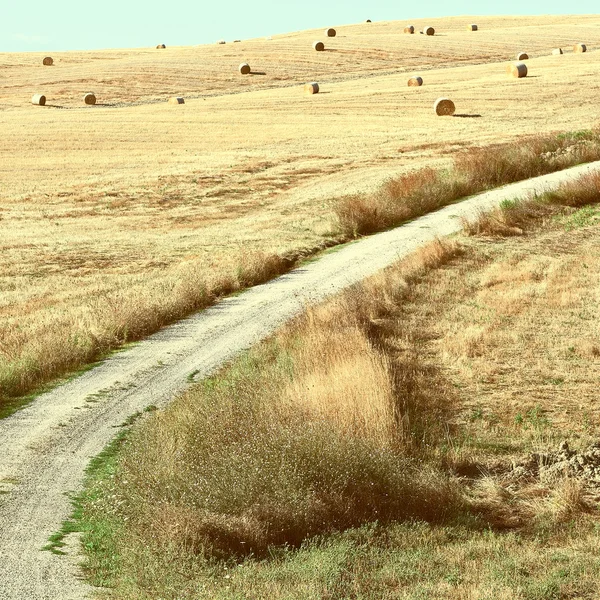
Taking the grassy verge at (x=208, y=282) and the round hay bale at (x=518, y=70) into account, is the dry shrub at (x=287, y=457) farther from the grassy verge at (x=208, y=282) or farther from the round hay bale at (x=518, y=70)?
the round hay bale at (x=518, y=70)

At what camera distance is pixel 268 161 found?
4128cm

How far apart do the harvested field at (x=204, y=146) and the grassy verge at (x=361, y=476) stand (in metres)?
4.40

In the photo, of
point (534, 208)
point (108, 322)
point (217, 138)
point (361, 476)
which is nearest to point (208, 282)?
point (108, 322)

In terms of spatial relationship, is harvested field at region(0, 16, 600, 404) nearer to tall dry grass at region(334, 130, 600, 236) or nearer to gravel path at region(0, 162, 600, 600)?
gravel path at region(0, 162, 600, 600)

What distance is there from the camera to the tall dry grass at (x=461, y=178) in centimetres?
2627

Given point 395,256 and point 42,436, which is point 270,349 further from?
point 395,256

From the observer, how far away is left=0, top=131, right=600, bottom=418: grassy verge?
14.9 m

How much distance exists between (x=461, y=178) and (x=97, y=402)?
19.6m

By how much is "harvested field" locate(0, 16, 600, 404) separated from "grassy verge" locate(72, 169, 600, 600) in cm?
440

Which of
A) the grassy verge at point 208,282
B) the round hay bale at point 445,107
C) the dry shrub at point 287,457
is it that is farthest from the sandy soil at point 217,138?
the dry shrub at point 287,457

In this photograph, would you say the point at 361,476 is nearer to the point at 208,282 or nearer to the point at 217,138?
the point at 208,282

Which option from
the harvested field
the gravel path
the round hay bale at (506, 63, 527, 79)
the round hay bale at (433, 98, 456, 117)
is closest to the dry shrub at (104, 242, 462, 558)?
the gravel path

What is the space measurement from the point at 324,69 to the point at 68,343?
63198 mm

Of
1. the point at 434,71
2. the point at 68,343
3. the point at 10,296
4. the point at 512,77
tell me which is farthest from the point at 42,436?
the point at 434,71
